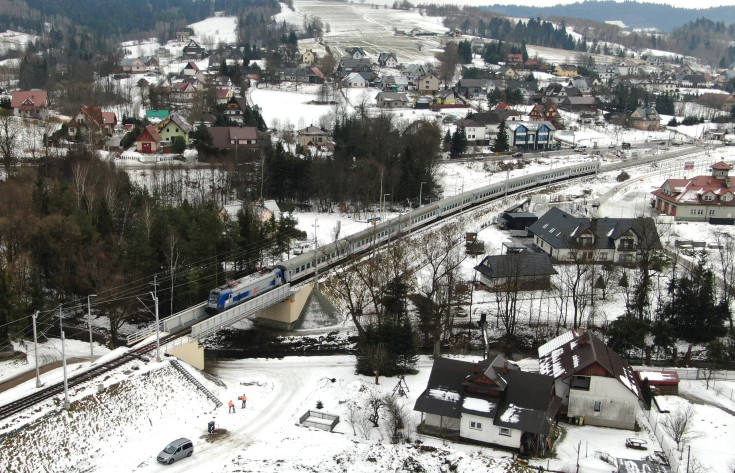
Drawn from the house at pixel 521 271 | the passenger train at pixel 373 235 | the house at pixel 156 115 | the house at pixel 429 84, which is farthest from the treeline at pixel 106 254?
the house at pixel 429 84

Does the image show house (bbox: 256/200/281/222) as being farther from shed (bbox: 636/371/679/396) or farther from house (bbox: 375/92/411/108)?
house (bbox: 375/92/411/108)

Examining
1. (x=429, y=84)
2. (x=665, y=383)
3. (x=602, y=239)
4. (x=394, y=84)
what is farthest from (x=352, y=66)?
(x=665, y=383)

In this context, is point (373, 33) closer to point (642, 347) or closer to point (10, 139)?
point (10, 139)

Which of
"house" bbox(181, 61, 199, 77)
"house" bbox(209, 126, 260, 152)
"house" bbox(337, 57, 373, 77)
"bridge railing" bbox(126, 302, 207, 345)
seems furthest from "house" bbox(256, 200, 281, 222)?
"house" bbox(337, 57, 373, 77)

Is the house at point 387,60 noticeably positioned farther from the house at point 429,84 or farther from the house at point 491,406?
the house at point 491,406

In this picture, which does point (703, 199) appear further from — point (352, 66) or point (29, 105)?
point (352, 66)

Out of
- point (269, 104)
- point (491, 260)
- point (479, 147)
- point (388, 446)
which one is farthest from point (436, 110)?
point (388, 446)
